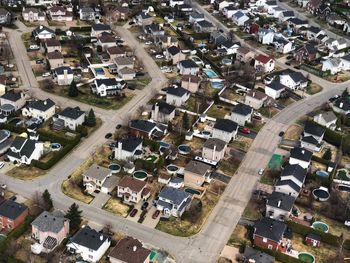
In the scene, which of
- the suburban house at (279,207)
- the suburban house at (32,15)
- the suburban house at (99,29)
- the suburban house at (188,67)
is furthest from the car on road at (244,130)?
the suburban house at (32,15)

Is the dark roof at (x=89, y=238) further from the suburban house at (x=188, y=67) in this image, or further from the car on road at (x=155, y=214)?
the suburban house at (x=188, y=67)

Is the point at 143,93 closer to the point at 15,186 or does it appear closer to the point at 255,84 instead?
the point at 255,84

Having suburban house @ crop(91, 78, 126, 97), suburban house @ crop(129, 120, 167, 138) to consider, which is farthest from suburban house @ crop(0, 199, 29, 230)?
suburban house @ crop(91, 78, 126, 97)

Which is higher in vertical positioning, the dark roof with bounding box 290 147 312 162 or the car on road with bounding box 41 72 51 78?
the dark roof with bounding box 290 147 312 162

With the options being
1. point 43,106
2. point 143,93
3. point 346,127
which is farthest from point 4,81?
point 346,127

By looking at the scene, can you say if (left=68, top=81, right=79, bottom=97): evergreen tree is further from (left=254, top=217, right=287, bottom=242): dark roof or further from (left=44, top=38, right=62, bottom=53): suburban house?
(left=254, top=217, right=287, bottom=242): dark roof

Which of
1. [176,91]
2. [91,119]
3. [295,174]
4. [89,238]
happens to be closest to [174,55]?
[176,91]

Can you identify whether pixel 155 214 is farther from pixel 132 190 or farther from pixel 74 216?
pixel 74 216
